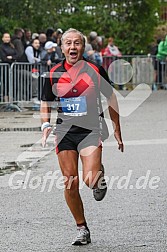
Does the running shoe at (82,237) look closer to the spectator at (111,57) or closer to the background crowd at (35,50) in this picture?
the background crowd at (35,50)

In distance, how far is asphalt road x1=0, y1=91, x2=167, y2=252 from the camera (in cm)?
759

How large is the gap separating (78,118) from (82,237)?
1.06m

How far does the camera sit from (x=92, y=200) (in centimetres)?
966

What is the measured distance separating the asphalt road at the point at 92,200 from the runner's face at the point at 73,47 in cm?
165

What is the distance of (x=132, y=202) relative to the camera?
9.46 meters

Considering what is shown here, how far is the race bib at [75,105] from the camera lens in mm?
7484

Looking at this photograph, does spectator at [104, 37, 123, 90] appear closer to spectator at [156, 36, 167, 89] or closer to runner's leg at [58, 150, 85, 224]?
spectator at [156, 36, 167, 89]

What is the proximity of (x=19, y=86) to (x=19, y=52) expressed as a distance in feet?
4.13

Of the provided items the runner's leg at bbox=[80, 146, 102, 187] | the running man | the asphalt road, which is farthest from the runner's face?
the asphalt road

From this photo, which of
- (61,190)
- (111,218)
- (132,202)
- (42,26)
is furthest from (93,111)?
(42,26)

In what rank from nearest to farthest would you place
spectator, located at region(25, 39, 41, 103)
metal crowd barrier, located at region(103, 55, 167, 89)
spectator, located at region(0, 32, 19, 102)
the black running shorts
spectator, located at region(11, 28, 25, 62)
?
1. the black running shorts
2. spectator, located at region(0, 32, 19, 102)
3. spectator, located at region(25, 39, 41, 103)
4. spectator, located at region(11, 28, 25, 62)
5. metal crowd barrier, located at region(103, 55, 167, 89)

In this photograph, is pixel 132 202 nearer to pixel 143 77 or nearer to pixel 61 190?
pixel 61 190

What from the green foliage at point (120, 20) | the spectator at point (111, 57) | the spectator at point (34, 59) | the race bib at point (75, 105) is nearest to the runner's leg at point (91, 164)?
the race bib at point (75, 105)

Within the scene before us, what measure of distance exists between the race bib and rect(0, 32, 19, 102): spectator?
12.9m
